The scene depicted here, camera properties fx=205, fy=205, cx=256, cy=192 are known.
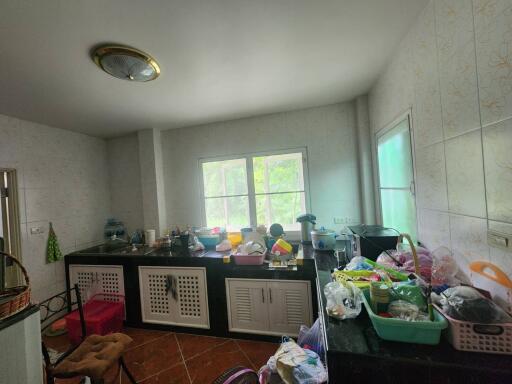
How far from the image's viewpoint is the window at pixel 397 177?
1388 millimetres

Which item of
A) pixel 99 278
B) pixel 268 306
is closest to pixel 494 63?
pixel 268 306

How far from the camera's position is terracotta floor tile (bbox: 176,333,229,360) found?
1776 mm

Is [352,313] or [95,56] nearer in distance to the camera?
[352,313]

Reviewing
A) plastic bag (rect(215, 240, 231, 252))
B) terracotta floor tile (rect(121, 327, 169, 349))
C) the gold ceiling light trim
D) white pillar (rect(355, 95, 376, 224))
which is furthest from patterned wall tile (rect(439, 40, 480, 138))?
terracotta floor tile (rect(121, 327, 169, 349))

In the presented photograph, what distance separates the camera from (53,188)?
2273 mm

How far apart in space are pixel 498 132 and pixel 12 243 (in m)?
3.48

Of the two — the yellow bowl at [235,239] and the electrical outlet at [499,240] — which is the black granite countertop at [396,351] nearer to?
the electrical outlet at [499,240]

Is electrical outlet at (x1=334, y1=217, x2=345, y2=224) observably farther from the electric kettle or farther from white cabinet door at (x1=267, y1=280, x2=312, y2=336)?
white cabinet door at (x1=267, y1=280, x2=312, y2=336)

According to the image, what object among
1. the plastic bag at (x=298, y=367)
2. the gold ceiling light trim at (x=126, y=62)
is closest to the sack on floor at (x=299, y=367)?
the plastic bag at (x=298, y=367)

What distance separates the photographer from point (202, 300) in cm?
195

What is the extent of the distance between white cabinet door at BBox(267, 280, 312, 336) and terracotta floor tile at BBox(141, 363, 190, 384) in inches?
29.7

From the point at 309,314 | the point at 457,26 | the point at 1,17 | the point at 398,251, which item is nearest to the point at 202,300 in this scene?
the point at 309,314

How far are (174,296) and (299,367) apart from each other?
150 centimetres

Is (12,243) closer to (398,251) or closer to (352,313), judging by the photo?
(352,313)
